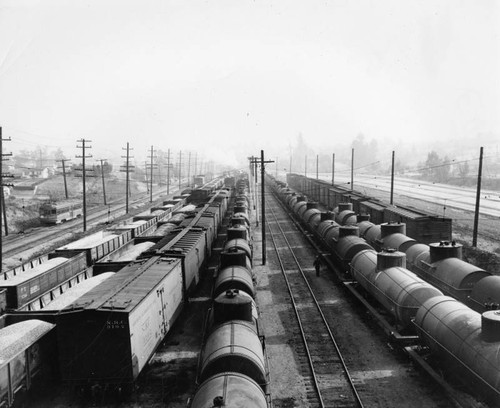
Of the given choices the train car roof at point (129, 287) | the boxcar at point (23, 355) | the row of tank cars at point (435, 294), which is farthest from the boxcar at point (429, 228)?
the boxcar at point (23, 355)

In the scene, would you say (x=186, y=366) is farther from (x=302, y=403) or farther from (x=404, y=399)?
(x=404, y=399)

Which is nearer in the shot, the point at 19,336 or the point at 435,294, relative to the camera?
the point at 19,336

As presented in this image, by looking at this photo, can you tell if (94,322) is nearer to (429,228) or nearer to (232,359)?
→ (232,359)

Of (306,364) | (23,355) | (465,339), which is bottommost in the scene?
(306,364)

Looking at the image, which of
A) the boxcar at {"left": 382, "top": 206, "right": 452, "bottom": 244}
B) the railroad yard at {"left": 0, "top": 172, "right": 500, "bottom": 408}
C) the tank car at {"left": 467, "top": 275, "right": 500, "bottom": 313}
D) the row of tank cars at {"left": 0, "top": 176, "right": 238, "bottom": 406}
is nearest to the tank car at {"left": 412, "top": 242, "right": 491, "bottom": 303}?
the tank car at {"left": 467, "top": 275, "right": 500, "bottom": 313}

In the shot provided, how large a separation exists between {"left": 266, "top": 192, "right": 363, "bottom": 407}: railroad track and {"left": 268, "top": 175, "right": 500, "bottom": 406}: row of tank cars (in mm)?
2661

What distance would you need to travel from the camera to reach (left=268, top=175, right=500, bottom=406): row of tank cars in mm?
11547

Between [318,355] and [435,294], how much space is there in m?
5.09

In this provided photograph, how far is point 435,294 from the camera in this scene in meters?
15.5

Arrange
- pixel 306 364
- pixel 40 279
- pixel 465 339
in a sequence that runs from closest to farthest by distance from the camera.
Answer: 1. pixel 465 339
2. pixel 306 364
3. pixel 40 279

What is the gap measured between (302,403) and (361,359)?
384 centimetres

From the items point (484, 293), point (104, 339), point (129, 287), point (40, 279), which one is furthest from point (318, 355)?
point (40, 279)

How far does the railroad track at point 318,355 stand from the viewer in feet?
44.6

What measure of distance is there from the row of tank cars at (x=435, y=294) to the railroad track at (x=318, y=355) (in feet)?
8.73
